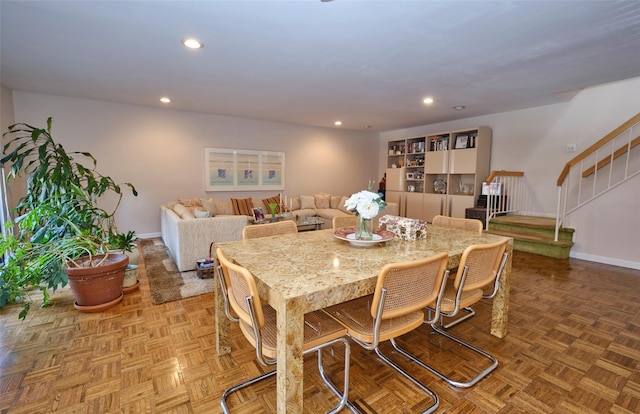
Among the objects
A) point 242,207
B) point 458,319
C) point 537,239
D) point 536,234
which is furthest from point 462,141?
point 242,207

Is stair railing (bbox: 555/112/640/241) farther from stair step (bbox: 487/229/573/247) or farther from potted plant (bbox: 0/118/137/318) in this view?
potted plant (bbox: 0/118/137/318)

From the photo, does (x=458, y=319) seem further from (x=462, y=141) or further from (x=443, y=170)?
(x=462, y=141)

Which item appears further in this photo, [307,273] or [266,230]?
[266,230]

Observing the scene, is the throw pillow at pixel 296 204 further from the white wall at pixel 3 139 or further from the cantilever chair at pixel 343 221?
the white wall at pixel 3 139

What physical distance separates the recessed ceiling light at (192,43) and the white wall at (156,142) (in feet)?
10.5

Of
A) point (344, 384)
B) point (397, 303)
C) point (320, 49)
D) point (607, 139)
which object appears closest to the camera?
point (397, 303)

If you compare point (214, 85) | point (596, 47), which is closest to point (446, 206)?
point (596, 47)

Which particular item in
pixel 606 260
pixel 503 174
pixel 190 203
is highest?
pixel 503 174

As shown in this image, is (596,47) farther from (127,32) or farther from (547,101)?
(127,32)

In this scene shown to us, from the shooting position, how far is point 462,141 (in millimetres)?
5805

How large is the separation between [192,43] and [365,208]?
209 cm

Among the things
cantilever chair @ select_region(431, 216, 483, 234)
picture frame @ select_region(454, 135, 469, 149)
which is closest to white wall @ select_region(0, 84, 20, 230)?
cantilever chair @ select_region(431, 216, 483, 234)

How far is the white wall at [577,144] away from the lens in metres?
3.98

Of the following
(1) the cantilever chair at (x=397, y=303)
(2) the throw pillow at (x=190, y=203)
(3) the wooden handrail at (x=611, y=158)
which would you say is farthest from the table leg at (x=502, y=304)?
(2) the throw pillow at (x=190, y=203)
